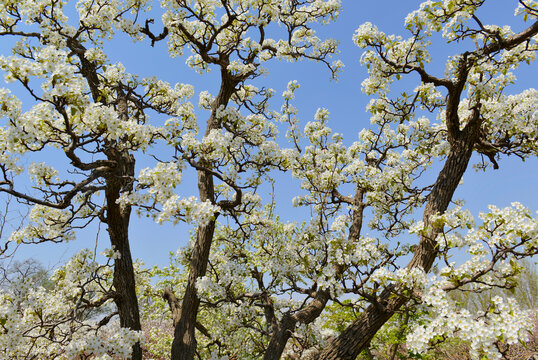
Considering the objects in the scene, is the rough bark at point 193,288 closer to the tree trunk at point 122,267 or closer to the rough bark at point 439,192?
the tree trunk at point 122,267

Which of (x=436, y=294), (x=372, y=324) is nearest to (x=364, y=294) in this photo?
(x=372, y=324)

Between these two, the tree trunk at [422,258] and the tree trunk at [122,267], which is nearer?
the tree trunk at [422,258]

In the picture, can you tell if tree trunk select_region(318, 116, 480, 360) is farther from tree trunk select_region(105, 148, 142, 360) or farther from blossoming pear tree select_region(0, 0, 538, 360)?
tree trunk select_region(105, 148, 142, 360)

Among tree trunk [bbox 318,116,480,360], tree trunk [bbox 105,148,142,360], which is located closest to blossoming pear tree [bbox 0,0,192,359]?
tree trunk [bbox 105,148,142,360]

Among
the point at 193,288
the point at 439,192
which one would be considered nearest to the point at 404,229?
the point at 439,192

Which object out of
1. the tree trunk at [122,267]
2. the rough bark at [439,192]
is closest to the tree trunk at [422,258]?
the rough bark at [439,192]

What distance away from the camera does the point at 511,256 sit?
445 centimetres

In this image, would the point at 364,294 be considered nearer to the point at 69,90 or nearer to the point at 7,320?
the point at 69,90

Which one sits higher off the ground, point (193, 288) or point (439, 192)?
point (439, 192)

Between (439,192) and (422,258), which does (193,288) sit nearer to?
(422,258)

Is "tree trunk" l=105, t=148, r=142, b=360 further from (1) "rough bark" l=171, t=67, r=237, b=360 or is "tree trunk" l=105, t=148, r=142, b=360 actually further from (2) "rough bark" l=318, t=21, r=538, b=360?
(2) "rough bark" l=318, t=21, r=538, b=360

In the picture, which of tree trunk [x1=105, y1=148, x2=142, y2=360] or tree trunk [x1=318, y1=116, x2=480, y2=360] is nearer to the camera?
tree trunk [x1=318, y1=116, x2=480, y2=360]

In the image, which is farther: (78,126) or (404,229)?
(404,229)

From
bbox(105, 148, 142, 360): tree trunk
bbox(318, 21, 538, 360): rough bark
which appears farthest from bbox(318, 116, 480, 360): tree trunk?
bbox(105, 148, 142, 360): tree trunk
